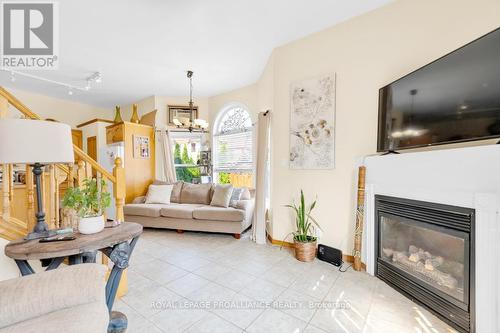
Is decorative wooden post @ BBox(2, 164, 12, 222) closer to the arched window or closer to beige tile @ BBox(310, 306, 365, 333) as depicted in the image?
beige tile @ BBox(310, 306, 365, 333)

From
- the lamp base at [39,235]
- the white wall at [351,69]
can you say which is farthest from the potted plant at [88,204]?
the white wall at [351,69]

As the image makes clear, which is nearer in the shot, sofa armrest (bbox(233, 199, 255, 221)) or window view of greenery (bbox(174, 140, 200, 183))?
sofa armrest (bbox(233, 199, 255, 221))

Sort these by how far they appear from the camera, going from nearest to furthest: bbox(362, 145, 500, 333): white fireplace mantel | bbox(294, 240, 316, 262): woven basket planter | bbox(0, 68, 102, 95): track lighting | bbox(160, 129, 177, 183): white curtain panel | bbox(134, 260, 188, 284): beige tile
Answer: bbox(362, 145, 500, 333): white fireplace mantel, bbox(134, 260, 188, 284): beige tile, bbox(294, 240, 316, 262): woven basket planter, bbox(0, 68, 102, 95): track lighting, bbox(160, 129, 177, 183): white curtain panel

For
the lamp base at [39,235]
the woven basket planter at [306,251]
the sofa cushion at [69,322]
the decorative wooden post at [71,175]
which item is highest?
the decorative wooden post at [71,175]

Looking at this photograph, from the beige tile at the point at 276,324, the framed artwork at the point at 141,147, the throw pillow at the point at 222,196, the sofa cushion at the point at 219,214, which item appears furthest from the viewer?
the framed artwork at the point at 141,147

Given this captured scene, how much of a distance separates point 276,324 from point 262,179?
2010mm

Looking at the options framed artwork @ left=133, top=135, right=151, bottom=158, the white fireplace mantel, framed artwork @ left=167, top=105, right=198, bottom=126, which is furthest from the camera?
framed artwork @ left=167, top=105, right=198, bottom=126

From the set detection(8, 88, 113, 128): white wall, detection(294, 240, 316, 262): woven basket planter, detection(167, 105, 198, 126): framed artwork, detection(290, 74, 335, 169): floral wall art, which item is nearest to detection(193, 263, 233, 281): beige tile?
detection(294, 240, 316, 262): woven basket planter

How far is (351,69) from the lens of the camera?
2.53 meters

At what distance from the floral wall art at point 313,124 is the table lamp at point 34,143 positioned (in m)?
2.40

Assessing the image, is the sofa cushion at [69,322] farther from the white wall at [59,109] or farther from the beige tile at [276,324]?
the white wall at [59,109]

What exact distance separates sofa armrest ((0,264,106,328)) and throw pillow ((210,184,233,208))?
2710 mm

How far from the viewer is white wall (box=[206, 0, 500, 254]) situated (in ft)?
6.35

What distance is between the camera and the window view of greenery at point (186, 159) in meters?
5.16
